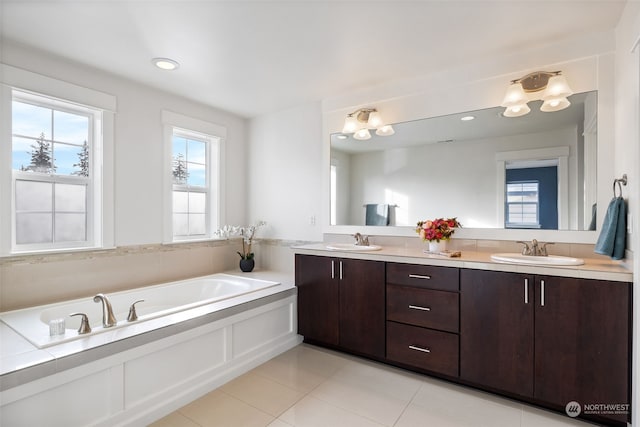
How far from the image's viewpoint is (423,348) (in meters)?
2.29

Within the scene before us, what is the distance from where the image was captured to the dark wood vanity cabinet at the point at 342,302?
2.50 meters

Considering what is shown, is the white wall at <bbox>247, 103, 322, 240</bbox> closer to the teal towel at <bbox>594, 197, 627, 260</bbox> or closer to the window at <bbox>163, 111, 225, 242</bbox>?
the window at <bbox>163, 111, 225, 242</bbox>

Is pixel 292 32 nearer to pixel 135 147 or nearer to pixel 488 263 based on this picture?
pixel 135 147

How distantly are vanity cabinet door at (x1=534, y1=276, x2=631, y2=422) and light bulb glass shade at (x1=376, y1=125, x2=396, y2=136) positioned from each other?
169cm

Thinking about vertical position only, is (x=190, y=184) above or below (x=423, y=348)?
above

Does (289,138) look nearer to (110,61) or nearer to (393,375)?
(110,61)

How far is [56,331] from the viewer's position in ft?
5.74

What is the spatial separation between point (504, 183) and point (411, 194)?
73 cm

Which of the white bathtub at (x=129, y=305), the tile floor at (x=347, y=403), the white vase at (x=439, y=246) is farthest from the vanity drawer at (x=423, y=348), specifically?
the white bathtub at (x=129, y=305)

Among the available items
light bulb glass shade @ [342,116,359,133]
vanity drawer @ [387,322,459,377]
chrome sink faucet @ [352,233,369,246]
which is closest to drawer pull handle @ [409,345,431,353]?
vanity drawer @ [387,322,459,377]

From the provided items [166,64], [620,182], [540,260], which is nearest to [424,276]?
[540,260]

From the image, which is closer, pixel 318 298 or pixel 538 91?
pixel 538 91

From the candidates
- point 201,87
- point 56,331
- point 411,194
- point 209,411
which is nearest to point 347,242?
point 411,194

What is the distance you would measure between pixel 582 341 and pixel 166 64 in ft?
11.0
